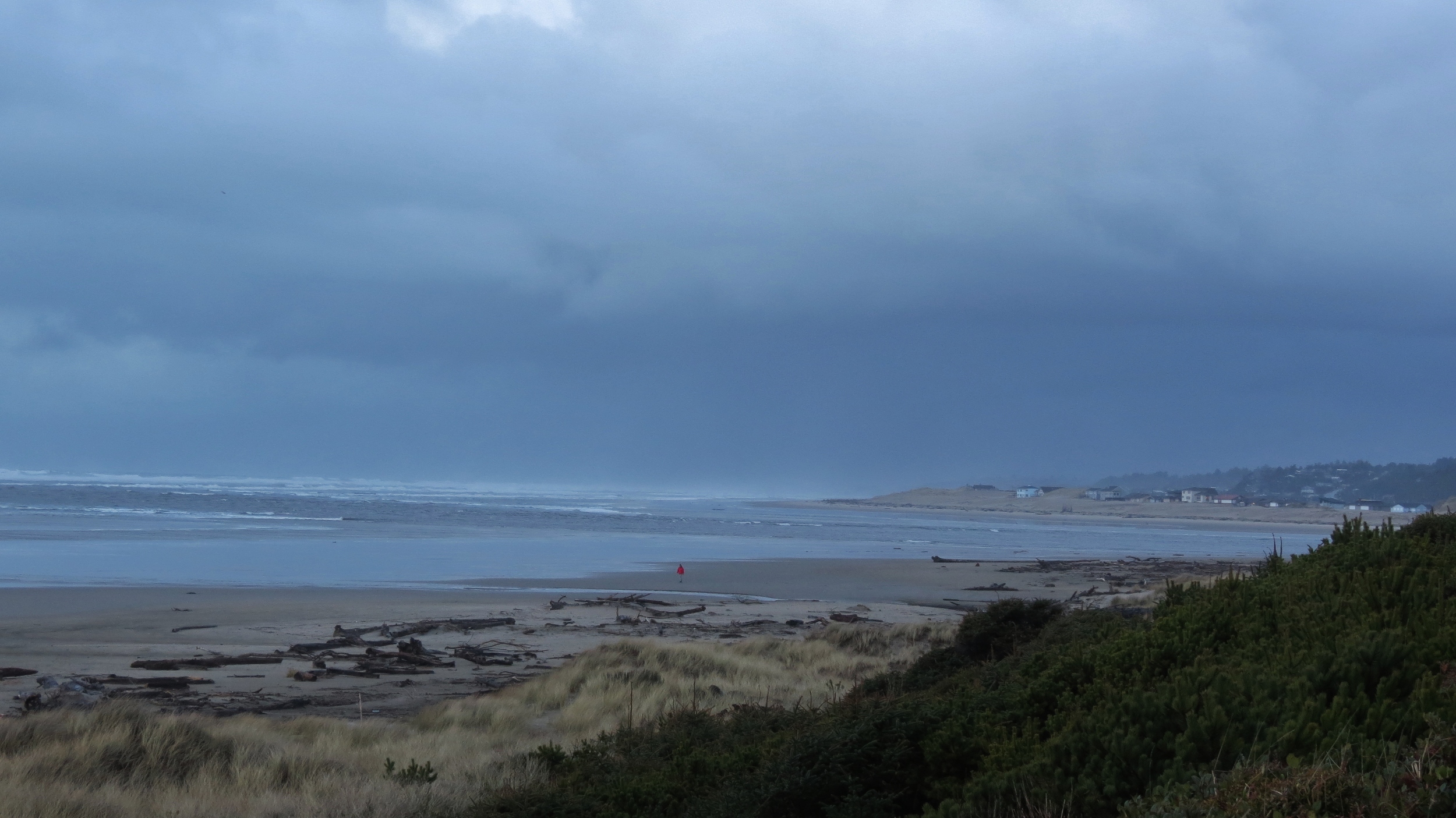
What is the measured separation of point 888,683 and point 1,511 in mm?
70640

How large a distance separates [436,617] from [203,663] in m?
7.38

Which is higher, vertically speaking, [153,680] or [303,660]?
[153,680]

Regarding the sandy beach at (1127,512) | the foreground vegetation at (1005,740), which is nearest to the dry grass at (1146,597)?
the foreground vegetation at (1005,740)

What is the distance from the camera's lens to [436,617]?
24.0m

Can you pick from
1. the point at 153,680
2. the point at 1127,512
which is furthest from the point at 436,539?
the point at 1127,512

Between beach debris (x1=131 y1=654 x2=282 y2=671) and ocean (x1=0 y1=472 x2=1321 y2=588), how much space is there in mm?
13390

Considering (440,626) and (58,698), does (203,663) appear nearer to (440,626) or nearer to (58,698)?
(440,626)

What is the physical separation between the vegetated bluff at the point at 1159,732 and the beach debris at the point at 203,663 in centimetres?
978

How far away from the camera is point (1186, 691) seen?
231 inches

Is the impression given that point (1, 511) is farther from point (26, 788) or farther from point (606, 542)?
point (26, 788)

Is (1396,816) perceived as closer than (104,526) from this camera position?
Yes

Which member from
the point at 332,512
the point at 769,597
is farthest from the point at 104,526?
the point at 769,597

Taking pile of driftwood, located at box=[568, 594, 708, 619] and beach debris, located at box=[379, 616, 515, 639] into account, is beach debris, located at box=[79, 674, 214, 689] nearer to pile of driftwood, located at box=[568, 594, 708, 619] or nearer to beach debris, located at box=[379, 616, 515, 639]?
beach debris, located at box=[379, 616, 515, 639]

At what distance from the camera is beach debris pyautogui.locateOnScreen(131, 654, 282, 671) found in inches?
647
